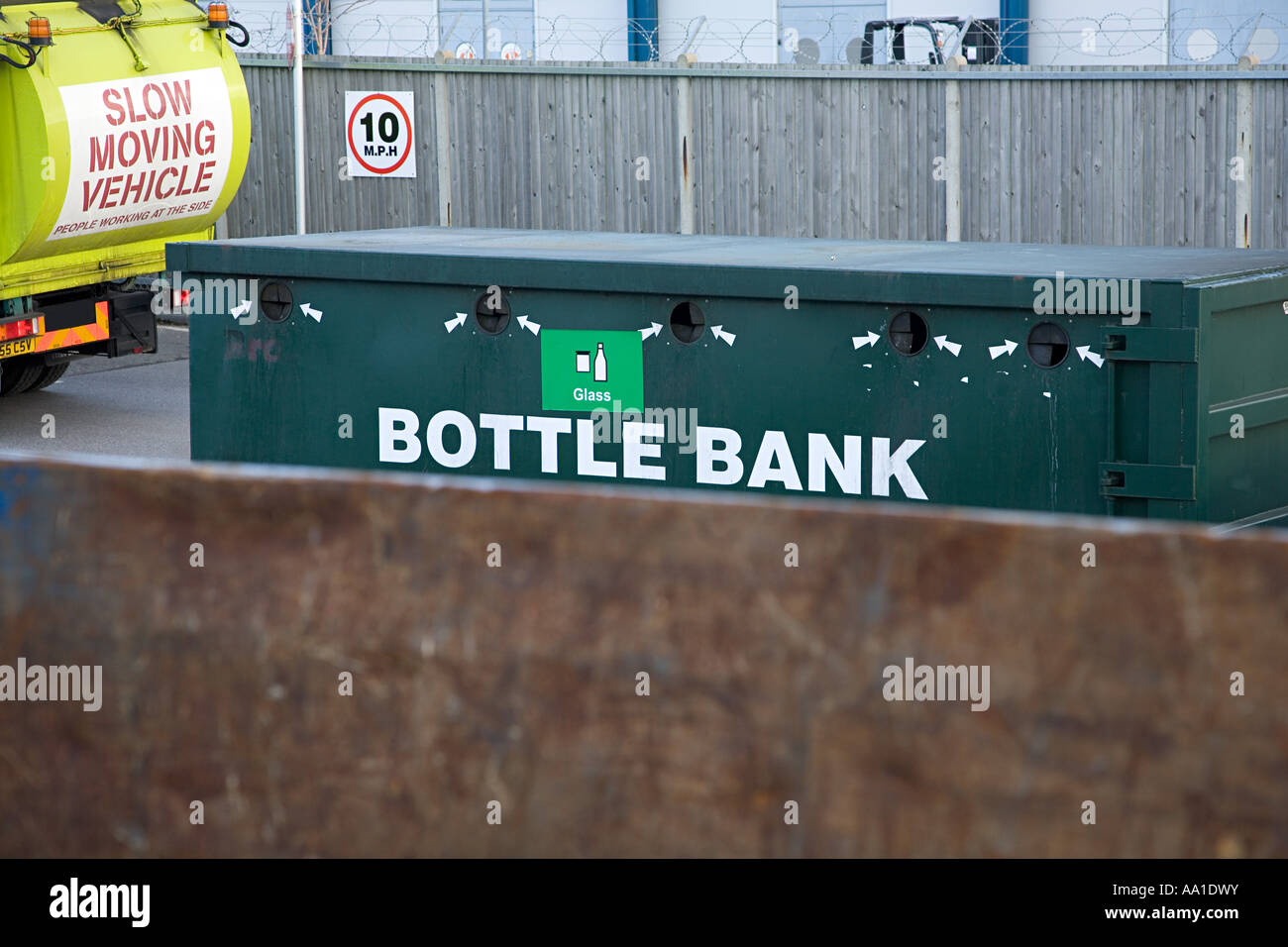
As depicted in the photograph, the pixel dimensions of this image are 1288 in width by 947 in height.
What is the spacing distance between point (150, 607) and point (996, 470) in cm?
272

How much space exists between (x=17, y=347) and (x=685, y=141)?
19.7ft

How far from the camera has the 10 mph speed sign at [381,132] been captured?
1642 centimetres

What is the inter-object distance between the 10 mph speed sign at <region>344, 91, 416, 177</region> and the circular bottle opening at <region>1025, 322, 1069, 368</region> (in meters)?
12.1

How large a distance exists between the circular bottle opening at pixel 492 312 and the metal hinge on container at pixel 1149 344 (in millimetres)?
2030

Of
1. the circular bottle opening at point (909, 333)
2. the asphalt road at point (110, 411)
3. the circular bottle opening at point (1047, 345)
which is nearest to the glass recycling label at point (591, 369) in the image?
the circular bottle opening at point (909, 333)

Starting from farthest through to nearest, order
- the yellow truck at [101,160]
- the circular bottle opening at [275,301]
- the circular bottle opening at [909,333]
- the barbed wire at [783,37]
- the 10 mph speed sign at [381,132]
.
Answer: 1. the barbed wire at [783,37]
2. the 10 mph speed sign at [381,132]
3. the yellow truck at [101,160]
4. the circular bottle opening at [275,301]
5. the circular bottle opening at [909,333]

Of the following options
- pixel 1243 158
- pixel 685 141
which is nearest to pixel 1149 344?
pixel 1243 158

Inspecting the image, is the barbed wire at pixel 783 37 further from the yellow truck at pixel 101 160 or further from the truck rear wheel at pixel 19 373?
the truck rear wheel at pixel 19 373

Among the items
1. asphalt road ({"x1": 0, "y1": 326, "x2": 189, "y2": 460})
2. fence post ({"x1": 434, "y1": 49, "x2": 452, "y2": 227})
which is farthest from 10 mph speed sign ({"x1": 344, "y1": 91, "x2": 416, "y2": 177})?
asphalt road ({"x1": 0, "y1": 326, "x2": 189, "y2": 460})

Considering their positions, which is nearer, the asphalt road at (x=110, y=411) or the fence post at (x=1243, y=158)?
the asphalt road at (x=110, y=411)

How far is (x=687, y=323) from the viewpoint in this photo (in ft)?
18.6

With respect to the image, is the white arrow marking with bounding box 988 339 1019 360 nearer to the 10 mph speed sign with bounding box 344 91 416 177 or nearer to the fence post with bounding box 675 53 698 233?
the fence post with bounding box 675 53 698 233

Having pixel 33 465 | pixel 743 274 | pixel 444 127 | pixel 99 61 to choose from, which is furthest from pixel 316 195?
pixel 33 465

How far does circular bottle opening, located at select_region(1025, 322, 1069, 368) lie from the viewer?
5031 mm
